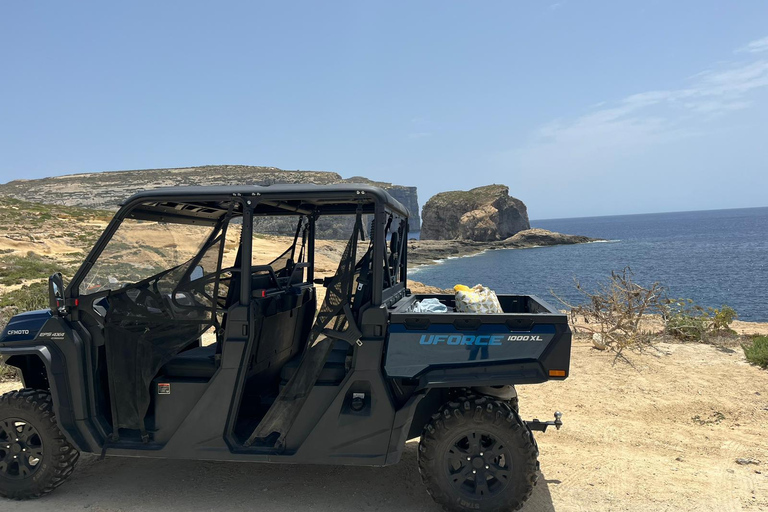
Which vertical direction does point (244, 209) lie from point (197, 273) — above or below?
above

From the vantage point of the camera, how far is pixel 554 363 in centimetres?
384

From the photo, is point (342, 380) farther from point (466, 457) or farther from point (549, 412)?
point (549, 412)

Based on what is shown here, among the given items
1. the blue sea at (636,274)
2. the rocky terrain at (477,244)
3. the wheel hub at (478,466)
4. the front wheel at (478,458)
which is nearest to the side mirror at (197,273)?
the front wheel at (478,458)

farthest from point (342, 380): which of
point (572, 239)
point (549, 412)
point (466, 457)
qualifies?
point (572, 239)

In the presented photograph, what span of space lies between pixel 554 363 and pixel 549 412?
3183 mm

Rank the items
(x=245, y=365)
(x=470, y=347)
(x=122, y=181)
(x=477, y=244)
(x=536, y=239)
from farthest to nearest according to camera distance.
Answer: (x=536, y=239), (x=477, y=244), (x=122, y=181), (x=245, y=365), (x=470, y=347)

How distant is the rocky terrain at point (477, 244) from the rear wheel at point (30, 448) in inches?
2681

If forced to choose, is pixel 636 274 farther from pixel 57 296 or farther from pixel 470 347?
pixel 57 296

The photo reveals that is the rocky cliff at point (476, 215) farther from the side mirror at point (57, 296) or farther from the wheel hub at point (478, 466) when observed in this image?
the side mirror at point (57, 296)

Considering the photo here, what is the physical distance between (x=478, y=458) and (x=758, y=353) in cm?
682

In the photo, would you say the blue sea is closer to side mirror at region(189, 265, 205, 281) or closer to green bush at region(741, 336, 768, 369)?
green bush at region(741, 336, 768, 369)

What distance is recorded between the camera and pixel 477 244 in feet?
296

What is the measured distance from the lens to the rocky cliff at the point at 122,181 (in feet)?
245

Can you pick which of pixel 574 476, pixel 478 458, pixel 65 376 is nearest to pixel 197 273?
pixel 65 376
